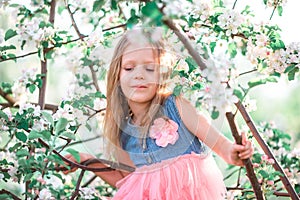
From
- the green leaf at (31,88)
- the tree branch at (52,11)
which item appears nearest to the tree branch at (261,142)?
the green leaf at (31,88)

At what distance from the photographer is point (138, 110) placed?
2.20 meters

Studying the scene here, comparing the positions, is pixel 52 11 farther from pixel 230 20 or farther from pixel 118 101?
pixel 230 20

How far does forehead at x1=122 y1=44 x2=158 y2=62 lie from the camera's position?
208cm

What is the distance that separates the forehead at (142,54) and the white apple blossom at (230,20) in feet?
0.75

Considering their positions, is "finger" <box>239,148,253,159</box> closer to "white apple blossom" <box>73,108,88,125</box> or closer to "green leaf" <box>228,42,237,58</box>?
"green leaf" <box>228,42,237,58</box>

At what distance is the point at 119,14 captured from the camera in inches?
102

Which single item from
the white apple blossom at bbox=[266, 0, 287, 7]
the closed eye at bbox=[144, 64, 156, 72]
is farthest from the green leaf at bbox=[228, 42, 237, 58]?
the closed eye at bbox=[144, 64, 156, 72]

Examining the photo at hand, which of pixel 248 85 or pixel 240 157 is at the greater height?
pixel 248 85

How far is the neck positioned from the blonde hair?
1 cm

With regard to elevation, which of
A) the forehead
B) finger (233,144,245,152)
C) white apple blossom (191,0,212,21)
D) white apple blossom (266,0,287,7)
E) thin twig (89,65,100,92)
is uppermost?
white apple blossom (266,0,287,7)

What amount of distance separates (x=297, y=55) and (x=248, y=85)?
35 centimetres

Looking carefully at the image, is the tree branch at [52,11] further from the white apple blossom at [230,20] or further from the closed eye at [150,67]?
the white apple blossom at [230,20]

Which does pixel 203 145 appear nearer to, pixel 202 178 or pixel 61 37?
pixel 202 178

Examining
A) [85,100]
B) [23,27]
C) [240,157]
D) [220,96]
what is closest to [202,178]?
[240,157]
